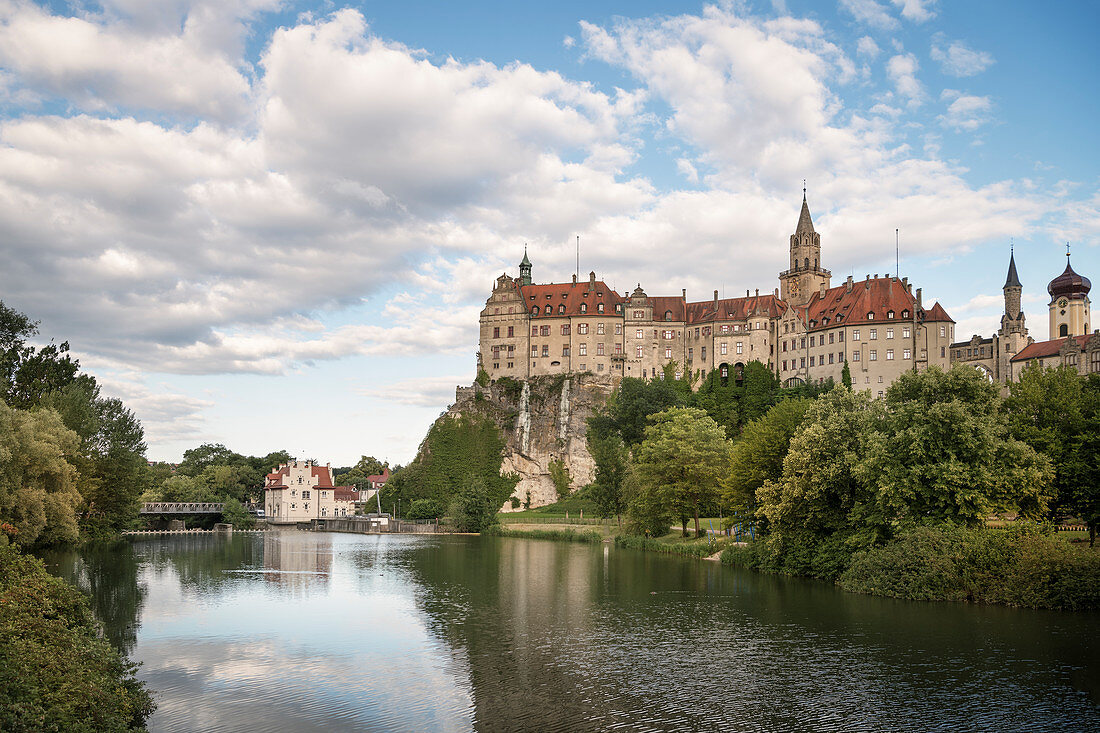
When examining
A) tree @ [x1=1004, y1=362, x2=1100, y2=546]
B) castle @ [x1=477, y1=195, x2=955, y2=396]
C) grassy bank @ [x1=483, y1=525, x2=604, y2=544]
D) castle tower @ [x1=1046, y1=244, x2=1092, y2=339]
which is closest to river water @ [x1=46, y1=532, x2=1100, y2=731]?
tree @ [x1=1004, y1=362, x2=1100, y2=546]

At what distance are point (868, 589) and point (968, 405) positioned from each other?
30.2 ft

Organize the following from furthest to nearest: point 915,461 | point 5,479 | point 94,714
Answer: point 5,479 → point 915,461 → point 94,714

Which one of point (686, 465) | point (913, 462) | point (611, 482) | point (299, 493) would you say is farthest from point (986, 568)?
point (299, 493)

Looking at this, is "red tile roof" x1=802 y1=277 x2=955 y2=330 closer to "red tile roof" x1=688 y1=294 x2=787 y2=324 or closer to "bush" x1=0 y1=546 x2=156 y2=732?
"red tile roof" x1=688 y1=294 x2=787 y2=324

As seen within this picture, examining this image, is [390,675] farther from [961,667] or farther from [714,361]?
[714,361]

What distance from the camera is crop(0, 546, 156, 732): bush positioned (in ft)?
40.3

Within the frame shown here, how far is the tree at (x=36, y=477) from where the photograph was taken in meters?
40.6

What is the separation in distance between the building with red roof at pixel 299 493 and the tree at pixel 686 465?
66461 millimetres

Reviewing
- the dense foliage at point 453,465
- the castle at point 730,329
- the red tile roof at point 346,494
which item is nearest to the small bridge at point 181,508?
the dense foliage at point 453,465

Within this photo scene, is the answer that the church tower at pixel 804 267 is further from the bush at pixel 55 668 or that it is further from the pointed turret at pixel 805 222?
the bush at pixel 55 668

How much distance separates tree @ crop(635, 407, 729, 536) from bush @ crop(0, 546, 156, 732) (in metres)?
43.7

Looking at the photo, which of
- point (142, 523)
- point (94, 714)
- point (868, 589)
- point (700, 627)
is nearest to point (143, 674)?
point (94, 714)

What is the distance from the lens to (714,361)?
104 m

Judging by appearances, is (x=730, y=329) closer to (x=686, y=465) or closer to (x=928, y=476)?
(x=686, y=465)
